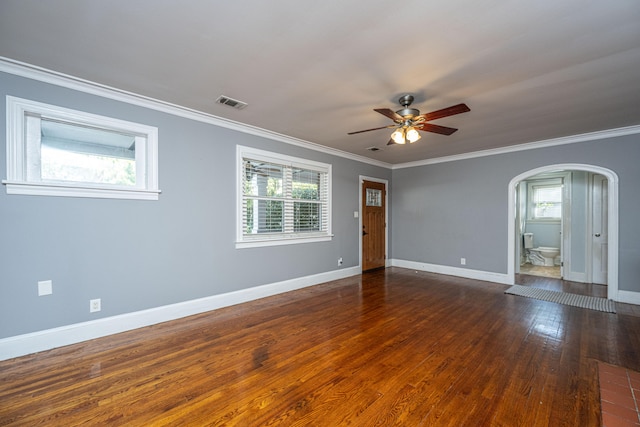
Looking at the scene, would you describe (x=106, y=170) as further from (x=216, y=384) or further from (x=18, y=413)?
(x=216, y=384)

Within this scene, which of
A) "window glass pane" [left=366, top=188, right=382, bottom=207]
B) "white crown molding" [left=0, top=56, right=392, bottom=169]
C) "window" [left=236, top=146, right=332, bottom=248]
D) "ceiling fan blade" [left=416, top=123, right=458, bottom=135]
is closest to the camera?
"white crown molding" [left=0, top=56, right=392, bottom=169]

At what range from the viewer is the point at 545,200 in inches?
282

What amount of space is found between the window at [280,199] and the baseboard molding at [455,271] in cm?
245

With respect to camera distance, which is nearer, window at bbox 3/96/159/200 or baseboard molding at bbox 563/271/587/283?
window at bbox 3/96/159/200

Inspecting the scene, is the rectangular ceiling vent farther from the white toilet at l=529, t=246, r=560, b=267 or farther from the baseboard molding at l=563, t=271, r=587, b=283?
the white toilet at l=529, t=246, r=560, b=267

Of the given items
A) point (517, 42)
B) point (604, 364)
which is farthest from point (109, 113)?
point (604, 364)

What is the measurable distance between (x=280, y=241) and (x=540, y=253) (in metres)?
6.83

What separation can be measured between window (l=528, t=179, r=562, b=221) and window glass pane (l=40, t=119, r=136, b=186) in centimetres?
893

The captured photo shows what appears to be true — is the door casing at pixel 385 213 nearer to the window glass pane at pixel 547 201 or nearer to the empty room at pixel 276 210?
the empty room at pixel 276 210

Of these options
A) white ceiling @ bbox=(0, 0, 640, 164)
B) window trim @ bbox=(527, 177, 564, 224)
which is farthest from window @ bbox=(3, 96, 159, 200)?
window trim @ bbox=(527, 177, 564, 224)

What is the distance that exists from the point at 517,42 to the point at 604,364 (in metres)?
2.80

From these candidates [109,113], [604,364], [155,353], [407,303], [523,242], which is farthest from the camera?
[523,242]

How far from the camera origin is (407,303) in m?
3.99

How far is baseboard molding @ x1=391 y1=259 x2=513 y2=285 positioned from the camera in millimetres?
5188
